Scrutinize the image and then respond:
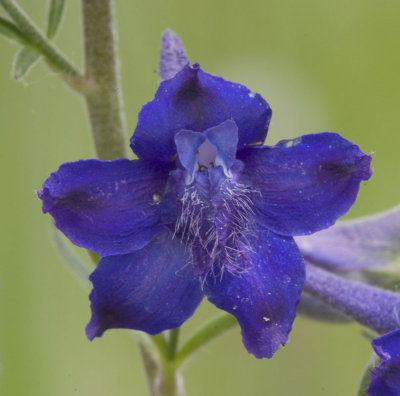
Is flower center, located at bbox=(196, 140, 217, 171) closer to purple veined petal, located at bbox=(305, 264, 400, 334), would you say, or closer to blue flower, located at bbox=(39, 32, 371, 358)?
blue flower, located at bbox=(39, 32, 371, 358)

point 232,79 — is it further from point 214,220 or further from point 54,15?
point 214,220

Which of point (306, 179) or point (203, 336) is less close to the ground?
point (306, 179)

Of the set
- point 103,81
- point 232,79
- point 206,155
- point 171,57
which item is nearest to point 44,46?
point 103,81

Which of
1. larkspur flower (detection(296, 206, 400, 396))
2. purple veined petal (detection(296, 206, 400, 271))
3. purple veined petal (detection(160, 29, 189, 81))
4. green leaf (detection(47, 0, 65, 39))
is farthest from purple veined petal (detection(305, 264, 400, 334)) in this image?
green leaf (detection(47, 0, 65, 39))

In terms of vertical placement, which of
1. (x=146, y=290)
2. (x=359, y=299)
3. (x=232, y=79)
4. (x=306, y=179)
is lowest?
(x=232, y=79)

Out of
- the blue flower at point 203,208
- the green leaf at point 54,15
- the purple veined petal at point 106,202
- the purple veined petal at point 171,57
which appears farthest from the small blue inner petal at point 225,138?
the green leaf at point 54,15

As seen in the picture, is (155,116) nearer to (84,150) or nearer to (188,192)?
(188,192)
